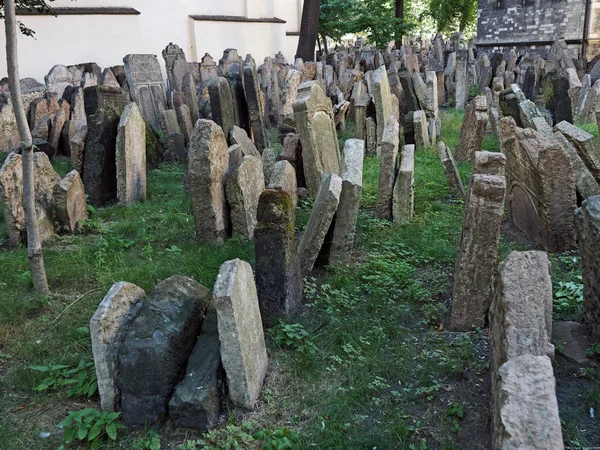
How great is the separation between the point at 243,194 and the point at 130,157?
2244 mm

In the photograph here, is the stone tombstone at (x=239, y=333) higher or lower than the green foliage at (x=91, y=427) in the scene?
higher

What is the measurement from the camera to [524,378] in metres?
2.26

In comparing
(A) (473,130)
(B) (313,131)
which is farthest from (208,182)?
(A) (473,130)

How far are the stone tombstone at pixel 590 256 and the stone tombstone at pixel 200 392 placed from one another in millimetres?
2324

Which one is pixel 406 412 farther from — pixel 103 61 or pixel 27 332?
pixel 103 61

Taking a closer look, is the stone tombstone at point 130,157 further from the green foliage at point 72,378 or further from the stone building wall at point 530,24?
the stone building wall at point 530,24

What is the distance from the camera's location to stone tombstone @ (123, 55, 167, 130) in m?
12.6

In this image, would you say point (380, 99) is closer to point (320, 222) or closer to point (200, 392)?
point (320, 222)

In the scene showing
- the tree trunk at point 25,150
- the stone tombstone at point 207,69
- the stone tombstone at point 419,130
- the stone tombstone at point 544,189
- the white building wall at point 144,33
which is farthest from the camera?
the white building wall at point 144,33

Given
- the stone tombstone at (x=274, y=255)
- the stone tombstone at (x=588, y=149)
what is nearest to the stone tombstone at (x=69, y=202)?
the stone tombstone at (x=274, y=255)

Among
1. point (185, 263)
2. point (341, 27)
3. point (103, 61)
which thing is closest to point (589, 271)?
point (185, 263)

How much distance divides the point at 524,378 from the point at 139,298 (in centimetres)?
222

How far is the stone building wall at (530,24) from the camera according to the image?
26.9 meters

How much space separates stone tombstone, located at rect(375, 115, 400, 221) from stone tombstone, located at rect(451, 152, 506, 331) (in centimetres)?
219
